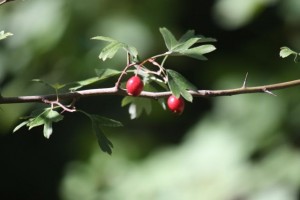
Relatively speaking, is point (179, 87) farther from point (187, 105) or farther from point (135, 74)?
point (187, 105)

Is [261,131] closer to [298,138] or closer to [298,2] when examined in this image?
[298,138]

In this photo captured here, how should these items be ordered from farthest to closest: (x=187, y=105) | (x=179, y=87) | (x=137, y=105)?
(x=187, y=105) → (x=137, y=105) → (x=179, y=87)

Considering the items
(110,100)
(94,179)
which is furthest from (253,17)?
Answer: (94,179)

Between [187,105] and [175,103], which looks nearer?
[175,103]

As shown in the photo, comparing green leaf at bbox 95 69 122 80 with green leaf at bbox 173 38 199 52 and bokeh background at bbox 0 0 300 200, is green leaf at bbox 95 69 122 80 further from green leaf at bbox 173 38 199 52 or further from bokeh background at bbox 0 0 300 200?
Answer: bokeh background at bbox 0 0 300 200

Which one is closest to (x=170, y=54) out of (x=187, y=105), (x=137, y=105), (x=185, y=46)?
(x=185, y=46)
